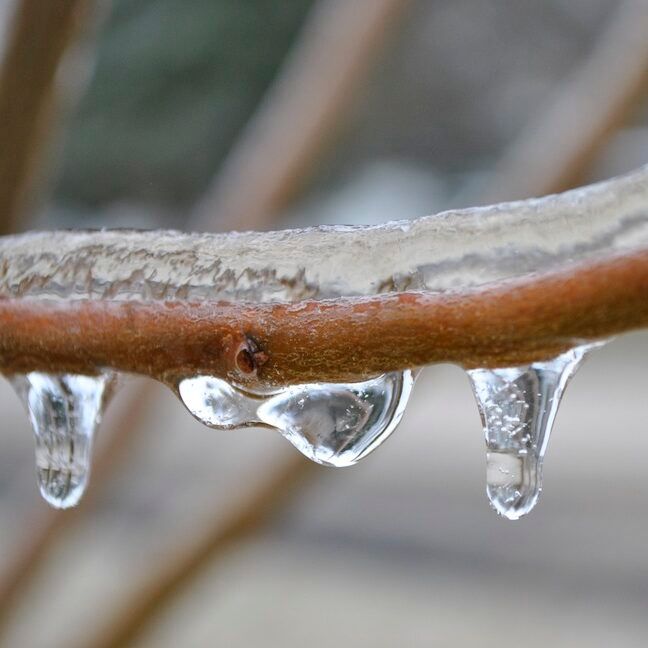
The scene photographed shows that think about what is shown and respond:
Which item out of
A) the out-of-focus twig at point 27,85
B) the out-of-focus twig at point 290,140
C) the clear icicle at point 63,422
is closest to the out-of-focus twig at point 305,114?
the out-of-focus twig at point 290,140

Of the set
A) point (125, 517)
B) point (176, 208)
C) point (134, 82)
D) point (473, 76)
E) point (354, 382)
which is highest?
point (473, 76)

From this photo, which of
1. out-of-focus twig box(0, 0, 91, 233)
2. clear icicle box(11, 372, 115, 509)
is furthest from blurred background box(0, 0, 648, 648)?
clear icicle box(11, 372, 115, 509)

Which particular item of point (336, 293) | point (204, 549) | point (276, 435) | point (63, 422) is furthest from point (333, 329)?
point (276, 435)

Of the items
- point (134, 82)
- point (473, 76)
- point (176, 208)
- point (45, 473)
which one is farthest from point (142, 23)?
point (45, 473)

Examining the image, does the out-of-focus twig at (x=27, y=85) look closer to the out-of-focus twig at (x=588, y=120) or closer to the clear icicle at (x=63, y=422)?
the clear icicle at (x=63, y=422)

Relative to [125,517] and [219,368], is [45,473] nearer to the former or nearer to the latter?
[219,368]

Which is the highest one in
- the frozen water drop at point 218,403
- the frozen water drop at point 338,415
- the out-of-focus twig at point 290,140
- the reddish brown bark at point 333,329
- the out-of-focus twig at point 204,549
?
the out-of-focus twig at point 290,140
